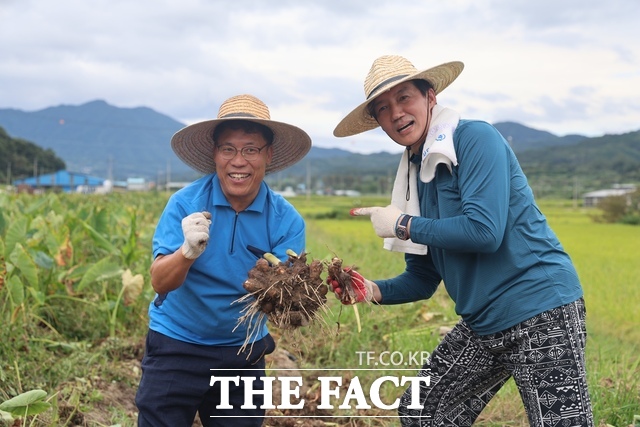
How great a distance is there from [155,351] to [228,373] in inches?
11.4

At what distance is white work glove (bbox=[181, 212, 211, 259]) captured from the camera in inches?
87.3

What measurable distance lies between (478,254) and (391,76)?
2.23 ft

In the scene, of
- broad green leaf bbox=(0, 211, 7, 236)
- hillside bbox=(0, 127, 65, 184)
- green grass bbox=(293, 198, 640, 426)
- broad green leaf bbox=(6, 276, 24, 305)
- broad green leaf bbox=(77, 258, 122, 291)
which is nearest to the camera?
green grass bbox=(293, 198, 640, 426)

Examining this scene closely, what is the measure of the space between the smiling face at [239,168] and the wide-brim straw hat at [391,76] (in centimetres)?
37

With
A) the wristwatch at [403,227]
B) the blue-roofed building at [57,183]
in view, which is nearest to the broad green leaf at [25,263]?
the wristwatch at [403,227]

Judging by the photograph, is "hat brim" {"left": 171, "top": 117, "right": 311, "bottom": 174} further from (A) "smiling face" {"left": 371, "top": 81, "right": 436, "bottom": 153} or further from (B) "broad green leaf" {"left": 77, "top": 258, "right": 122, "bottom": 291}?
(B) "broad green leaf" {"left": 77, "top": 258, "right": 122, "bottom": 291}

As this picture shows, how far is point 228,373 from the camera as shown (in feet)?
8.80

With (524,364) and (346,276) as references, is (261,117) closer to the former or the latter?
(346,276)

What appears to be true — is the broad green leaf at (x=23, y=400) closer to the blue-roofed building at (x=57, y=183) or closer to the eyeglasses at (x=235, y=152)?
the eyeglasses at (x=235, y=152)

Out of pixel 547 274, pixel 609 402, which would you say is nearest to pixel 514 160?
pixel 547 274

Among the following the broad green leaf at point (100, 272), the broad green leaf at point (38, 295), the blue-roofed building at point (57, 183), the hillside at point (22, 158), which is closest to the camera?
the broad green leaf at point (38, 295)

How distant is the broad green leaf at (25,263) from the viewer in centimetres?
401

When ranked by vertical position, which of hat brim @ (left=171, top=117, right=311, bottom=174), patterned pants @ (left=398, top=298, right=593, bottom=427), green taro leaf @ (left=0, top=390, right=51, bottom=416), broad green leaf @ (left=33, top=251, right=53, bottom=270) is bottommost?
green taro leaf @ (left=0, top=390, right=51, bottom=416)

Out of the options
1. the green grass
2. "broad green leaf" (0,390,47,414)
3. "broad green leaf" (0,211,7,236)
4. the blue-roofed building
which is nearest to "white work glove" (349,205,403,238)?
the green grass
